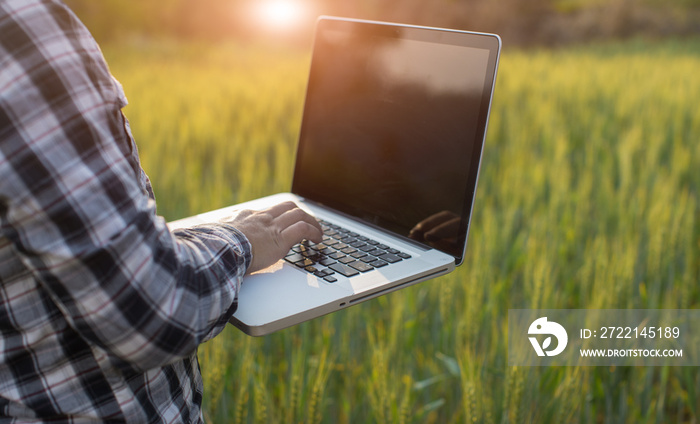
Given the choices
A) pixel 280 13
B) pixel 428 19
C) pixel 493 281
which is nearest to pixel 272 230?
pixel 493 281

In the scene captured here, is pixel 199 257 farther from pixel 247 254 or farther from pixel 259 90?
pixel 259 90

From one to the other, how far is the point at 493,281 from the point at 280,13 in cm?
850

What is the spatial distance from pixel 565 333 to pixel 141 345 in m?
0.91

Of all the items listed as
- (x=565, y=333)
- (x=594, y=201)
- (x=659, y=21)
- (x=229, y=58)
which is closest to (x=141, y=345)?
(x=565, y=333)

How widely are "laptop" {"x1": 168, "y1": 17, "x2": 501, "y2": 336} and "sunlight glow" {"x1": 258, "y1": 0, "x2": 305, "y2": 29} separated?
23.8 feet

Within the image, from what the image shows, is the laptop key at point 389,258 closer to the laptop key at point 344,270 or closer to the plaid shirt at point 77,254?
the laptop key at point 344,270

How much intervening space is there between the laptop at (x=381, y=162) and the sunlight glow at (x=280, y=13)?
7.24 meters

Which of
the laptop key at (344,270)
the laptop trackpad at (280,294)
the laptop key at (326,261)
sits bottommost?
the laptop trackpad at (280,294)

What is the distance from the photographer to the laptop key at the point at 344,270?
31.0 inches

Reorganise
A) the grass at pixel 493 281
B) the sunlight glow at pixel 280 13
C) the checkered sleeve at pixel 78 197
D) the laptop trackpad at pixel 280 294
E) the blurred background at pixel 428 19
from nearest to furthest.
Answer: the checkered sleeve at pixel 78 197, the laptop trackpad at pixel 280 294, the grass at pixel 493 281, the sunlight glow at pixel 280 13, the blurred background at pixel 428 19

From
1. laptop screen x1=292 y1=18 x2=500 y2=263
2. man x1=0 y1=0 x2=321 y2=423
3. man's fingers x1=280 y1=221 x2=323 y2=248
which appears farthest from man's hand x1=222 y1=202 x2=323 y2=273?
laptop screen x1=292 y1=18 x2=500 y2=263

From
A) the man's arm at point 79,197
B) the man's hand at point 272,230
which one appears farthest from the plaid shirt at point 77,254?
the man's hand at point 272,230

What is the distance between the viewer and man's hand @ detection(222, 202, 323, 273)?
2.19 feet

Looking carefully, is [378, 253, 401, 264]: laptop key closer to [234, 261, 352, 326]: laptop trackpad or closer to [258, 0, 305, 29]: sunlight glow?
[234, 261, 352, 326]: laptop trackpad
